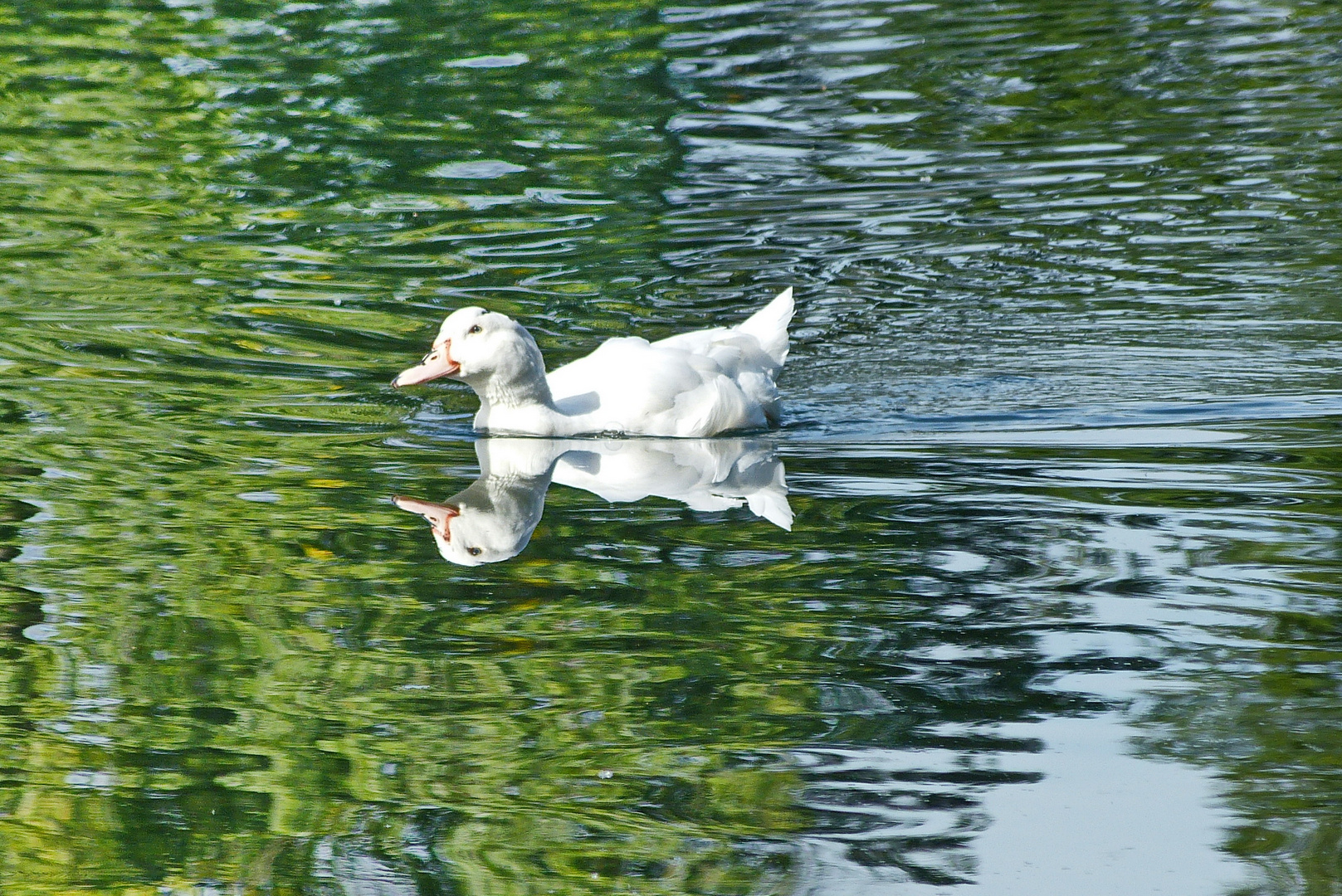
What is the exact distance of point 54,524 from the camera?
6660 mm

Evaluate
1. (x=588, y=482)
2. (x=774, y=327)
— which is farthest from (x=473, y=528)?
(x=774, y=327)

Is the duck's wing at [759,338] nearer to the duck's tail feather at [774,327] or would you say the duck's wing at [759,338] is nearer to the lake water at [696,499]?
the duck's tail feather at [774,327]

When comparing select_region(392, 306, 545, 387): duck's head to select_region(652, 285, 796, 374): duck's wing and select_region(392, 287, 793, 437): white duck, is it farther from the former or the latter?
select_region(652, 285, 796, 374): duck's wing

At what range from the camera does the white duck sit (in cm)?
802

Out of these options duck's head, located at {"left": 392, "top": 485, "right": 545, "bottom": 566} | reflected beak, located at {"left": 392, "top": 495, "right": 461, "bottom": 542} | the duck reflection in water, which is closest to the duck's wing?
the duck reflection in water

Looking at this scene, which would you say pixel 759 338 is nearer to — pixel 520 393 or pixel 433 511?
pixel 520 393

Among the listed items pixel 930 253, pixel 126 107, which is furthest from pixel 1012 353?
pixel 126 107

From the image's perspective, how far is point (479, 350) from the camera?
801 cm

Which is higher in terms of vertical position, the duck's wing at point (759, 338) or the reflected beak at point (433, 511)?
the reflected beak at point (433, 511)

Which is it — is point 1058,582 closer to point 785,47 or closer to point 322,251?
point 322,251

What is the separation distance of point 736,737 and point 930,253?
6799 mm

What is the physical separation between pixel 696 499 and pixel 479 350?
1493mm

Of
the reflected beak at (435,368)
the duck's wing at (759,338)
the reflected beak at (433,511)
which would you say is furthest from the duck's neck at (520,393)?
the reflected beak at (433,511)

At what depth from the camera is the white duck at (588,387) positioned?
802 cm
